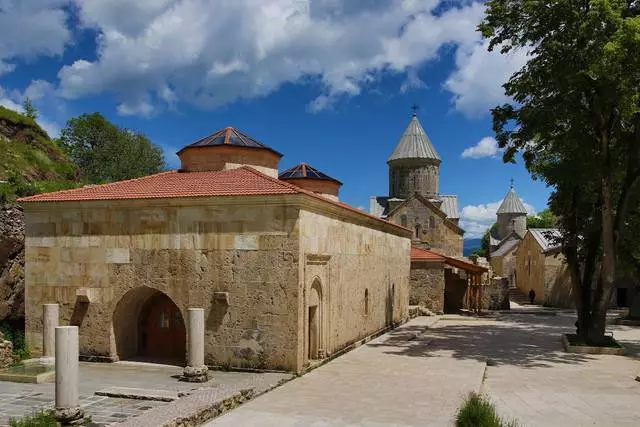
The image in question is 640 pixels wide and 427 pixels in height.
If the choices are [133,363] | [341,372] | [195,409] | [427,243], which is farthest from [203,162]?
[427,243]

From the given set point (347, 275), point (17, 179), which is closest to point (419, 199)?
point (347, 275)

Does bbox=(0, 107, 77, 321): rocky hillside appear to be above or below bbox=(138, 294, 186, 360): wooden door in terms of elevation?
above

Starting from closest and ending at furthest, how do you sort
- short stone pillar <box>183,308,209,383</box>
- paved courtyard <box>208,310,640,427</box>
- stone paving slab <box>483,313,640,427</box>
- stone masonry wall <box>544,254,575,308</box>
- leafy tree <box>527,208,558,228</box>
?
paved courtyard <box>208,310,640,427</box>, stone paving slab <box>483,313,640,427</box>, short stone pillar <box>183,308,209,383</box>, stone masonry wall <box>544,254,575,308</box>, leafy tree <box>527,208,558,228</box>

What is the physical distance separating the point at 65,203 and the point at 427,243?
30.8 m

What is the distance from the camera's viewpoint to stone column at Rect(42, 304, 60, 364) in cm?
1305

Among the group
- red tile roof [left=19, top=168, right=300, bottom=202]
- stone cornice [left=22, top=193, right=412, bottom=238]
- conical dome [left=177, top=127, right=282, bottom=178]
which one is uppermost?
conical dome [left=177, top=127, right=282, bottom=178]

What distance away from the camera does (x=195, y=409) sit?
→ 8609 millimetres

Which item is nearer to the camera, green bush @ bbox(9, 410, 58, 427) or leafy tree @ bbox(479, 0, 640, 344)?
green bush @ bbox(9, 410, 58, 427)

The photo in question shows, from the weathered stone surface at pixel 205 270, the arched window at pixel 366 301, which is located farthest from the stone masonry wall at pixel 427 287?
the weathered stone surface at pixel 205 270

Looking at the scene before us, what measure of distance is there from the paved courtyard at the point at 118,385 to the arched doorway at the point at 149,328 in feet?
2.85

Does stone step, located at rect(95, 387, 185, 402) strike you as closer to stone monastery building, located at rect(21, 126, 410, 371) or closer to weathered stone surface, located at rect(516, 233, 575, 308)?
stone monastery building, located at rect(21, 126, 410, 371)

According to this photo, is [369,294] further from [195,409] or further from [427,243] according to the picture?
[427,243]

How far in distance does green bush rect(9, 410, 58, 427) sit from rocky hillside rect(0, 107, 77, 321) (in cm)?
909

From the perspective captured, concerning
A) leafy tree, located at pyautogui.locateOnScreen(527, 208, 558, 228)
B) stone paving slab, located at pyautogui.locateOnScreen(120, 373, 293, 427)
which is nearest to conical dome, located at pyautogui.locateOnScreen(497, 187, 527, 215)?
leafy tree, located at pyautogui.locateOnScreen(527, 208, 558, 228)
